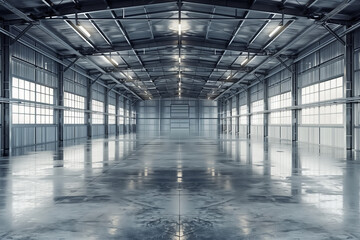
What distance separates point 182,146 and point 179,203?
20.8 m

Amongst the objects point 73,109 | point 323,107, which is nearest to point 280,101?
point 323,107

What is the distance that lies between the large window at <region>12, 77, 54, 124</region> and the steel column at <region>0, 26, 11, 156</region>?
7.33ft

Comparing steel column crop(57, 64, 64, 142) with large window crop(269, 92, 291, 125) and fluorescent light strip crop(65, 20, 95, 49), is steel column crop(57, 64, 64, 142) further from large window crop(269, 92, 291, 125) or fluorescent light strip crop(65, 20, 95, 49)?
large window crop(269, 92, 291, 125)

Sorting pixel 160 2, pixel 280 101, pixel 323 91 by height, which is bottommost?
pixel 280 101

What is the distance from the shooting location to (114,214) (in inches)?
296

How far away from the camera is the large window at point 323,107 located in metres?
27.2

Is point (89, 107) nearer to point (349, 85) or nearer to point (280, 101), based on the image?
point (280, 101)

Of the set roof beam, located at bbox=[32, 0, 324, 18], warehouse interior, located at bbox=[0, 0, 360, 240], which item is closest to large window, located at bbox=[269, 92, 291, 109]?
warehouse interior, located at bbox=[0, 0, 360, 240]

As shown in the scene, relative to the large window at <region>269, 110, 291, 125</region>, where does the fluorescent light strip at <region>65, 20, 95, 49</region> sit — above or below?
above

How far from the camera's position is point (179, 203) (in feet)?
27.9

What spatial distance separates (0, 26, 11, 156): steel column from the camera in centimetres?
2352

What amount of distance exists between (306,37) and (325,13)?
6.46m

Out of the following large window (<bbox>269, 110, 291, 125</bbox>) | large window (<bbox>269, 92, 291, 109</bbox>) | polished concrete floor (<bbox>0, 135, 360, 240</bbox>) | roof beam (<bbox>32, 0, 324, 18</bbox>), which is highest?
roof beam (<bbox>32, 0, 324, 18</bbox>)

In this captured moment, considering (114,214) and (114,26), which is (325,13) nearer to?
(114,26)
